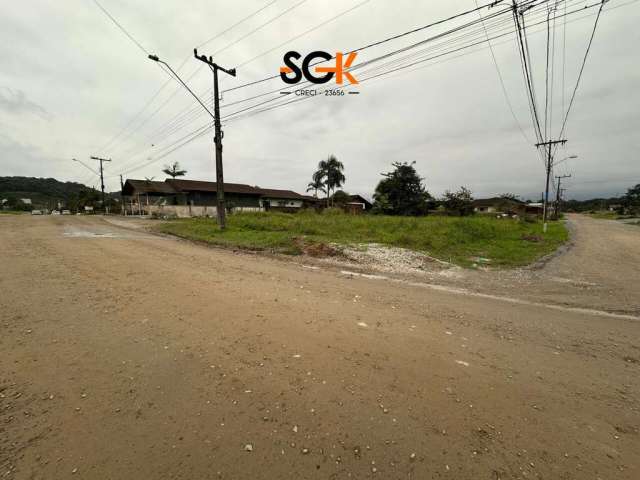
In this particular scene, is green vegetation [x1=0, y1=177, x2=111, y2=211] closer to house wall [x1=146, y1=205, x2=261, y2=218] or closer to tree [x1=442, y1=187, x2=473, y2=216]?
house wall [x1=146, y1=205, x2=261, y2=218]

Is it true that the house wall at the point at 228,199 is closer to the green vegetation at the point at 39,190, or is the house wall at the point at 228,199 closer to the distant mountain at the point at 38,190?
the green vegetation at the point at 39,190

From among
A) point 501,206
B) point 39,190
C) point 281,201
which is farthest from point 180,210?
point 39,190

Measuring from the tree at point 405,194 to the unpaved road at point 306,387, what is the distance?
111 ft


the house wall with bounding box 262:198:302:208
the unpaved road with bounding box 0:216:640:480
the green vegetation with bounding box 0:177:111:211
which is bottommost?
the unpaved road with bounding box 0:216:640:480

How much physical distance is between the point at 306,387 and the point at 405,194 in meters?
38.2

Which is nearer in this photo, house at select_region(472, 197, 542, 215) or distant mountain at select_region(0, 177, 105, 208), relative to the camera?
house at select_region(472, 197, 542, 215)

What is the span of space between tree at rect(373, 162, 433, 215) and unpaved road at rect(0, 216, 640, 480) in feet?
111

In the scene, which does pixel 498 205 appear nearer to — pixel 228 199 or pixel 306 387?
pixel 228 199

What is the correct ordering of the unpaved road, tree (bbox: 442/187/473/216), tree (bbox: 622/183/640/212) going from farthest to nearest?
tree (bbox: 622/183/640/212) → tree (bbox: 442/187/473/216) → the unpaved road

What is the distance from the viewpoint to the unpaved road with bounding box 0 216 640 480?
1.86 metres

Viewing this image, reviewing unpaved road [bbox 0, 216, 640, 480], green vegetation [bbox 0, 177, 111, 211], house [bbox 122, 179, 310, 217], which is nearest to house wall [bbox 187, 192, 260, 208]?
house [bbox 122, 179, 310, 217]

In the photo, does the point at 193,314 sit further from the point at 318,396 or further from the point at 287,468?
the point at 287,468

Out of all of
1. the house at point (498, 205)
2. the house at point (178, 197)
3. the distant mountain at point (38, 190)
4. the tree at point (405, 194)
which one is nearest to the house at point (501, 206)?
the house at point (498, 205)

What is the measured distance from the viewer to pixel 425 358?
10.3 feet
